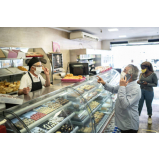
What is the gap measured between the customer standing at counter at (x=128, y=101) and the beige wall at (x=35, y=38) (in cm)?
299

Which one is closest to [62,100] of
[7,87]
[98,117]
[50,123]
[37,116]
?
[50,123]

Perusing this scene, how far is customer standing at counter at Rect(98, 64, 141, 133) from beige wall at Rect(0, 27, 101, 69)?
118 inches

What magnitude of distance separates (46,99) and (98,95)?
1749 mm

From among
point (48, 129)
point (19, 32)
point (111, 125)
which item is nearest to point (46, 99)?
point (48, 129)

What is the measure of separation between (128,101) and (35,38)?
142 inches

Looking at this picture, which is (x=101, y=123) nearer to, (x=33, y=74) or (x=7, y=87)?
(x=33, y=74)

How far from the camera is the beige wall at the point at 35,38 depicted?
378cm

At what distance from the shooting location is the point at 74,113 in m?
2.55

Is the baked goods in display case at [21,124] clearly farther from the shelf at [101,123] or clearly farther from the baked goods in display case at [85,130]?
the shelf at [101,123]

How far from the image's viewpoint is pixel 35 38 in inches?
185

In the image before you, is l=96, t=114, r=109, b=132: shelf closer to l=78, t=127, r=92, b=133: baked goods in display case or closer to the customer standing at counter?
l=78, t=127, r=92, b=133: baked goods in display case

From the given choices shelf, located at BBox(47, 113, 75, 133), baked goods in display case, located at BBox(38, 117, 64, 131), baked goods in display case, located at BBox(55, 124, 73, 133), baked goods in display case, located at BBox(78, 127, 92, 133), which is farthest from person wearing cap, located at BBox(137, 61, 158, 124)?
baked goods in display case, located at BBox(38, 117, 64, 131)

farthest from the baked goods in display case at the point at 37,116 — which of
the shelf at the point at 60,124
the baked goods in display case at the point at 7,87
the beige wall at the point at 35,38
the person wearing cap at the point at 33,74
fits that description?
the beige wall at the point at 35,38

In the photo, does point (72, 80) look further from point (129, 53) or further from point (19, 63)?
point (129, 53)
